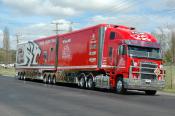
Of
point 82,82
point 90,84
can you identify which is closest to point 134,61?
point 90,84

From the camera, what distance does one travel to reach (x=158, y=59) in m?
25.5

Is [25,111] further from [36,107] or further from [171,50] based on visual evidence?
[171,50]

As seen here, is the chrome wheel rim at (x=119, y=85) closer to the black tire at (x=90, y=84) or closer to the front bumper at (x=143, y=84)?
the front bumper at (x=143, y=84)

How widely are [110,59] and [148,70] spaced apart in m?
2.55

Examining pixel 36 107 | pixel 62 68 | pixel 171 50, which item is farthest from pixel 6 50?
pixel 36 107

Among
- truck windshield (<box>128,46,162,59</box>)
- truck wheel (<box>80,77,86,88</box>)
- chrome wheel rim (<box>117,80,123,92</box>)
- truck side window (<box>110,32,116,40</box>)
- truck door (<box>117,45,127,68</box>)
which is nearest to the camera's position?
truck door (<box>117,45,127,68</box>)

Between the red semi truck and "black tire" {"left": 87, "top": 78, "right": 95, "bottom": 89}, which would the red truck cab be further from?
"black tire" {"left": 87, "top": 78, "right": 95, "bottom": 89}

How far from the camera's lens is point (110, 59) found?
2622 cm

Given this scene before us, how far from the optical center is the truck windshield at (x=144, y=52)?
24886 mm

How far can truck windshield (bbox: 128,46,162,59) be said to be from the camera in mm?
24886

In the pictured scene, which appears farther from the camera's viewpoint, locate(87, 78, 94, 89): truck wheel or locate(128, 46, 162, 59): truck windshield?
locate(87, 78, 94, 89): truck wheel

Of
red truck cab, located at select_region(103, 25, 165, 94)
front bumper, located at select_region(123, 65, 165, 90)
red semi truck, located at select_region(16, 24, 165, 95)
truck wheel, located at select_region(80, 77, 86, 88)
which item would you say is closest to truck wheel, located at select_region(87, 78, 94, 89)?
red semi truck, located at select_region(16, 24, 165, 95)

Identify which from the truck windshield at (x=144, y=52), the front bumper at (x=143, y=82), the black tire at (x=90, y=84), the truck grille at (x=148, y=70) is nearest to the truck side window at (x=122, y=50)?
the truck windshield at (x=144, y=52)

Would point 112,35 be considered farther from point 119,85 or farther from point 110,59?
point 119,85
